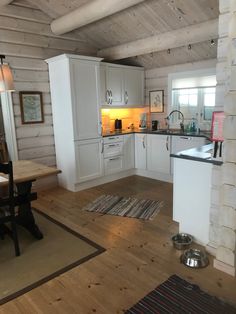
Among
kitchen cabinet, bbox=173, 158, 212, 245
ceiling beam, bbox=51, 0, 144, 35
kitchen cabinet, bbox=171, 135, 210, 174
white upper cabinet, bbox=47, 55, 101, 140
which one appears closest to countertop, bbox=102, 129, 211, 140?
kitchen cabinet, bbox=171, 135, 210, 174

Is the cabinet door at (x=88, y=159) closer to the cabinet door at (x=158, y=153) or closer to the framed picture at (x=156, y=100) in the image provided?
the cabinet door at (x=158, y=153)

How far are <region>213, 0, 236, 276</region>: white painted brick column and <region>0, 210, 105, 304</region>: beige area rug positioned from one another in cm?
119

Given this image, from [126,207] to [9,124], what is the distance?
2.29 m

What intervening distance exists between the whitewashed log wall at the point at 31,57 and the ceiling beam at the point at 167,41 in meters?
0.83

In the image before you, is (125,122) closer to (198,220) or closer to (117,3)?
(117,3)

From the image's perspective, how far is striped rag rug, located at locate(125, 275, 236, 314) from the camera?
1.82 m

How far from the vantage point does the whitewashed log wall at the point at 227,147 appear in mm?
1923

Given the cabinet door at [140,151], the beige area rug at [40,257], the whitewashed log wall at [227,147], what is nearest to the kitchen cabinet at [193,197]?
the whitewashed log wall at [227,147]

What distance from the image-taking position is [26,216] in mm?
3004

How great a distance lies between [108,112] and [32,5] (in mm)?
2231

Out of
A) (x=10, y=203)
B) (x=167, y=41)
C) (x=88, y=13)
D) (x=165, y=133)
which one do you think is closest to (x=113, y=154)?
(x=165, y=133)

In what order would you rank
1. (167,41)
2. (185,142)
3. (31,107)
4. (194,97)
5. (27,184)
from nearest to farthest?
(27,184) → (167,41) → (31,107) → (185,142) → (194,97)

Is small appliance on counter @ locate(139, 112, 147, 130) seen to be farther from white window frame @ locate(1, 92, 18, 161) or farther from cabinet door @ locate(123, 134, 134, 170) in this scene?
white window frame @ locate(1, 92, 18, 161)

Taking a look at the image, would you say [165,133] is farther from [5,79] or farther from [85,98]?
[5,79]
